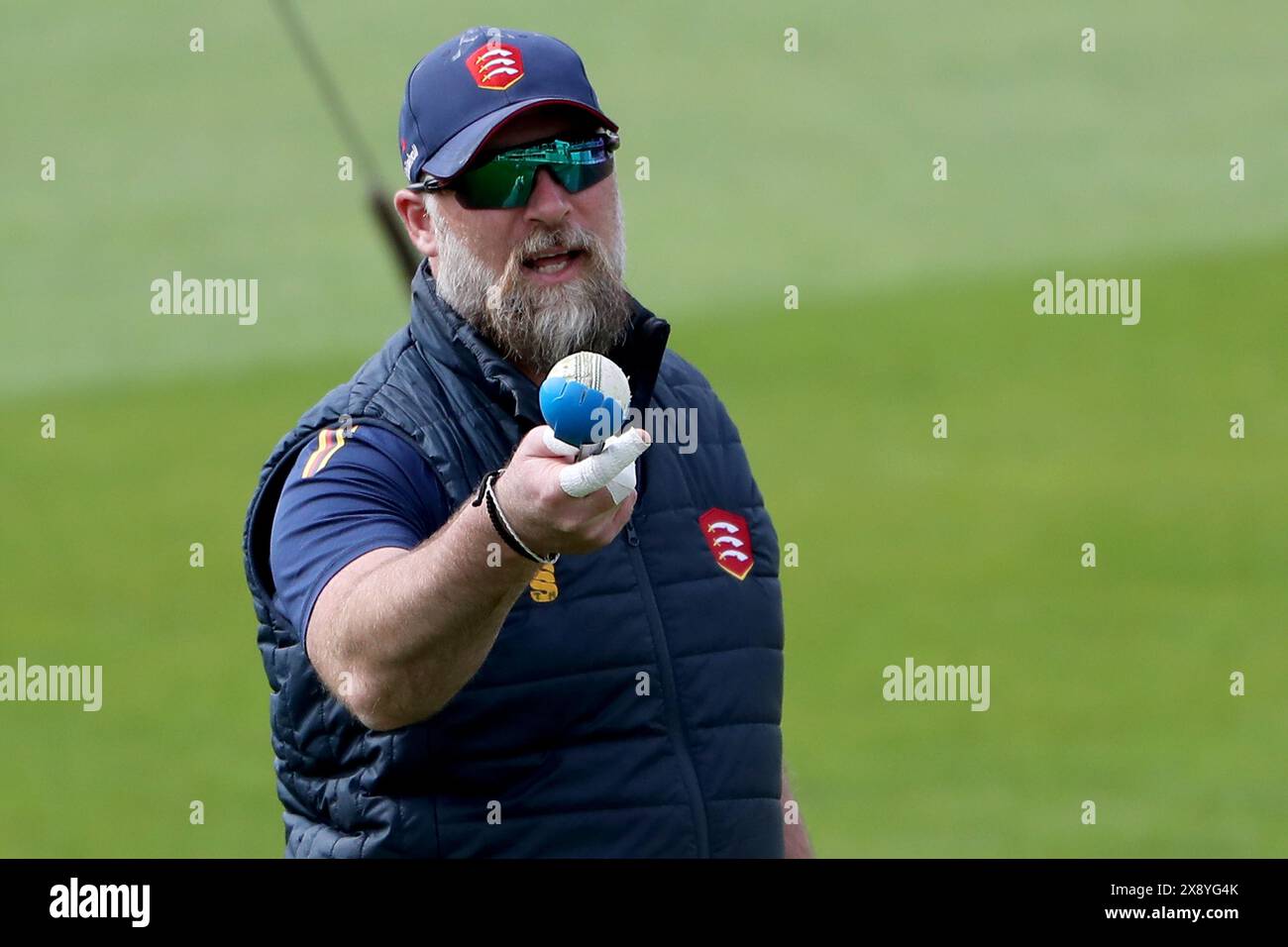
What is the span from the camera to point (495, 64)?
4277 millimetres

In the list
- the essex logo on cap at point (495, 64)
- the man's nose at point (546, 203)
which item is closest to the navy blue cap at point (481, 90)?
the essex logo on cap at point (495, 64)

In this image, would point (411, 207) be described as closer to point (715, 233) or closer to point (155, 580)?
point (155, 580)

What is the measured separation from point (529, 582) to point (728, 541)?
77 cm

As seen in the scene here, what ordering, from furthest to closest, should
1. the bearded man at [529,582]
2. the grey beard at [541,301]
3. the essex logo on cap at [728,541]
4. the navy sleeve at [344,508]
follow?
the essex logo on cap at [728,541] < the grey beard at [541,301] < the bearded man at [529,582] < the navy sleeve at [344,508]

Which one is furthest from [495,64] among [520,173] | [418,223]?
[418,223]

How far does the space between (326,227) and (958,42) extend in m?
8.84

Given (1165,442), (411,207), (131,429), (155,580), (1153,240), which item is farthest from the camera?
(1153,240)

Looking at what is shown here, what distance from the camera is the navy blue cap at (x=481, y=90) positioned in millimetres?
4246

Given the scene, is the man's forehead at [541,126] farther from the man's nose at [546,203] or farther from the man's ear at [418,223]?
the man's ear at [418,223]

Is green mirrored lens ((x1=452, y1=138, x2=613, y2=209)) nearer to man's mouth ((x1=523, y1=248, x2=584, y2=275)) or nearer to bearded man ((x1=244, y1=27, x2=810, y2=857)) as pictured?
bearded man ((x1=244, y1=27, x2=810, y2=857))

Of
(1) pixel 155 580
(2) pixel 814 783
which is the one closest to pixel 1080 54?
(1) pixel 155 580

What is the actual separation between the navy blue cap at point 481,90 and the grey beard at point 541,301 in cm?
18

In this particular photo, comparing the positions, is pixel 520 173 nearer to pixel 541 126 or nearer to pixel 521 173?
pixel 521 173

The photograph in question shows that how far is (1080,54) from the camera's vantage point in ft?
92.7
